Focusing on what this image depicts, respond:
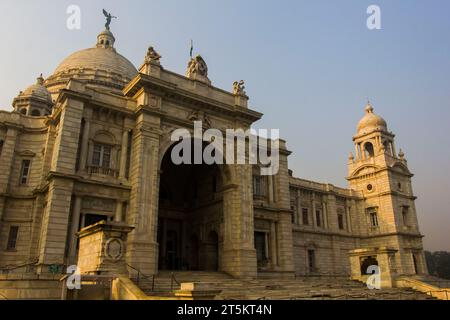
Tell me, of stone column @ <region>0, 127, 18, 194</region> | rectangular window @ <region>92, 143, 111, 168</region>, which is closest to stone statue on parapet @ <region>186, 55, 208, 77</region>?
rectangular window @ <region>92, 143, 111, 168</region>

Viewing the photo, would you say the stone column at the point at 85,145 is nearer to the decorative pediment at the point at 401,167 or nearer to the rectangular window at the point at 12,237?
the rectangular window at the point at 12,237

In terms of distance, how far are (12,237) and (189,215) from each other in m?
13.2

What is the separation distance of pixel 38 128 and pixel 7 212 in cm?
659

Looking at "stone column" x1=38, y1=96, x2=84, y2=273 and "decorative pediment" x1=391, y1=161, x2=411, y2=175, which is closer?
"stone column" x1=38, y1=96, x2=84, y2=273

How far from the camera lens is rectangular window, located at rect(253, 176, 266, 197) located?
30609 millimetres

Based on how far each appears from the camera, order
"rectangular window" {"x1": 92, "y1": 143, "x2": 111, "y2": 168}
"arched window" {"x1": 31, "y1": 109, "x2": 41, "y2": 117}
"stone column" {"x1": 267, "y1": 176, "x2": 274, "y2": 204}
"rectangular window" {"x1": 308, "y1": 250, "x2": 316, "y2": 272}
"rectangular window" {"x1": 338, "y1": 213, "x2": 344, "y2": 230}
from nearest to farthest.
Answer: "rectangular window" {"x1": 92, "y1": 143, "x2": 111, "y2": 168} → "stone column" {"x1": 267, "y1": 176, "x2": 274, "y2": 204} → "arched window" {"x1": 31, "y1": 109, "x2": 41, "y2": 117} → "rectangular window" {"x1": 308, "y1": 250, "x2": 316, "y2": 272} → "rectangular window" {"x1": 338, "y1": 213, "x2": 344, "y2": 230}

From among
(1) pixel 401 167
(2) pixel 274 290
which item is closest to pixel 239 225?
(2) pixel 274 290

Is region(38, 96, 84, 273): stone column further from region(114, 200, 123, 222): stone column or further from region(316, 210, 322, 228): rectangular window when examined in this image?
region(316, 210, 322, 228): rectangular window

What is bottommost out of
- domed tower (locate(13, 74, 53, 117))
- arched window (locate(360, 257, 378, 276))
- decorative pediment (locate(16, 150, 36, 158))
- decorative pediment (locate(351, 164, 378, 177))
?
arched window (locate(360, 257, 378, 276))

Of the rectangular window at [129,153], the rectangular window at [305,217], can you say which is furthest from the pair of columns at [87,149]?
the rectangular window at [305,217]

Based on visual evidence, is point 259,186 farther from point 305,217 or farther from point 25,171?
point 25,171

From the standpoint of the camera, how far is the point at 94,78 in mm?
40812

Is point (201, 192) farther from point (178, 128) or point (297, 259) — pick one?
point (297, 259)

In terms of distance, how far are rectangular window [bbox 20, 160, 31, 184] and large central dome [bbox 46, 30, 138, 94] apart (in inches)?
589
